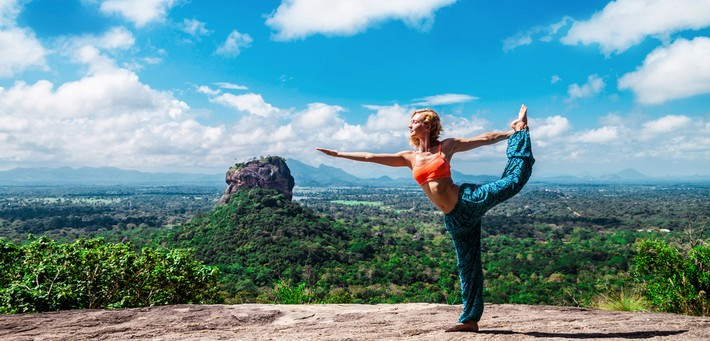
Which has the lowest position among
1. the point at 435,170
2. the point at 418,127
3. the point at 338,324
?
the point at 338,324

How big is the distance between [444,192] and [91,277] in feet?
23.7

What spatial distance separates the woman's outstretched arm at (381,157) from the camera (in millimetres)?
4605

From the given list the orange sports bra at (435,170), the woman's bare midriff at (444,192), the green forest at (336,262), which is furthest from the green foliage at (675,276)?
the orange sports bra at (435,170)

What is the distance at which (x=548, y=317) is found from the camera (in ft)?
18.3

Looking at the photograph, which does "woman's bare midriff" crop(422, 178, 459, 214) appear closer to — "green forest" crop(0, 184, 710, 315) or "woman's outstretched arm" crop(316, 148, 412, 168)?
"woman's outstretched arm" crop(316, 148, 412, 168)

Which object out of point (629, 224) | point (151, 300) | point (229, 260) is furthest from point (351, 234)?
point (629, 224)

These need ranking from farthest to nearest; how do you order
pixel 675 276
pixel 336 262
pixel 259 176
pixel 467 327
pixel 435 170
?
pixel 259 176 < pixel 336 262 < pixel 675 276 < pixel 467 327 < pixel 435 170

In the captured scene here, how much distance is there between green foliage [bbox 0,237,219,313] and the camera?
7.27 m

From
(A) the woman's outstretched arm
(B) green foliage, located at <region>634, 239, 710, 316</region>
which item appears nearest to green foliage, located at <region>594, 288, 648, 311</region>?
(B) green foliage, located at <region>634, 239, 710, 316</region>

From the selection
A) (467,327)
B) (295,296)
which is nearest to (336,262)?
(295,296)

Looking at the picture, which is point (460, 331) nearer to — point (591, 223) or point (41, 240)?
point (41, 240)

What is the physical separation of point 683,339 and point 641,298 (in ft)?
12.0

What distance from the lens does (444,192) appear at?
14.0 feet

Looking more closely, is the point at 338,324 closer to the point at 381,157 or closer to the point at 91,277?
the point at 381,157
